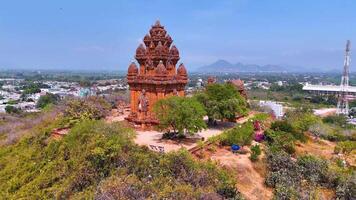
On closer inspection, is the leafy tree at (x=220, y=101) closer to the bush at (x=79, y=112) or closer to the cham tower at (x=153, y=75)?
the cham tower at (x=153, y=75)

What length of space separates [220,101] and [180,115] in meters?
5.42

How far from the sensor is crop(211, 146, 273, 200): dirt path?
17969 millimetres

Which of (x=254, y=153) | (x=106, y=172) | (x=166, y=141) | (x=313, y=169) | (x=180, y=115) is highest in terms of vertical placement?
(x=180, y=115)

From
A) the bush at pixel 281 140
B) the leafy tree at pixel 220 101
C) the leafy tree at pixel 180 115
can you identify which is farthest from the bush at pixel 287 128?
the leafy tree at pixel 180 115

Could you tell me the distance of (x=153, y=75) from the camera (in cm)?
2611

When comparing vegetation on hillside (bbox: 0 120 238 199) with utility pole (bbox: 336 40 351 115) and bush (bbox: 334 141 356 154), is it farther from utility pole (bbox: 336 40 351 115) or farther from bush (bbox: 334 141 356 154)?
utility pole (bbox: 336 40 351 115)

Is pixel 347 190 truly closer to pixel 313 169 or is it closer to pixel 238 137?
pixel 313 169

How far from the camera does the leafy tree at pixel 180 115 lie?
22.0 m

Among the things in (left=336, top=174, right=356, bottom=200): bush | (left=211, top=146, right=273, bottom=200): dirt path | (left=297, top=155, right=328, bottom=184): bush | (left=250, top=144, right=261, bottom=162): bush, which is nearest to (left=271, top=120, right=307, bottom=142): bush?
(left=211, top=146, right=273, bottom=200): dirt path

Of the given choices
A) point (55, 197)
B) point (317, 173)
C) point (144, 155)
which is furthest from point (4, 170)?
point (317, 173)

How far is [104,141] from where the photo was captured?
18.7m

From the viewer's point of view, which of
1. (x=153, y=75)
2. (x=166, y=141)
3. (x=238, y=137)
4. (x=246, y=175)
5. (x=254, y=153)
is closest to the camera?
(x=246, y=175)

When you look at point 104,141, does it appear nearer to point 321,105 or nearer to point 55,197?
point 55,197

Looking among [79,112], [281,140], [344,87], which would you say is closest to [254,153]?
[281,140]
